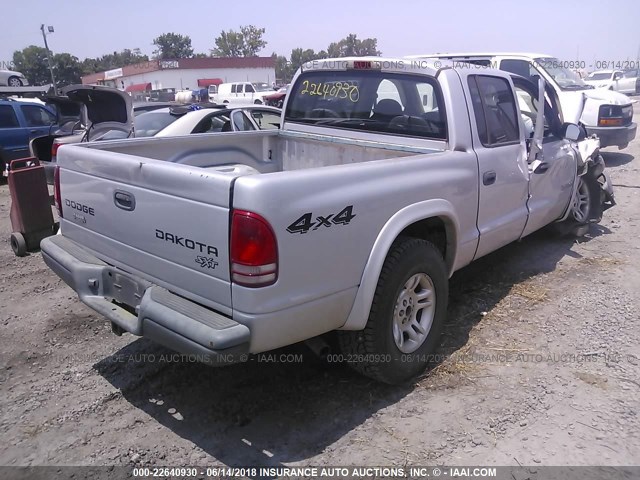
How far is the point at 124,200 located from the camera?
2992mm

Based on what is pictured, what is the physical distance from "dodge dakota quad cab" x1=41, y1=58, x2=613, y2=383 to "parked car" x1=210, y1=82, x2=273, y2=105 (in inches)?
1106

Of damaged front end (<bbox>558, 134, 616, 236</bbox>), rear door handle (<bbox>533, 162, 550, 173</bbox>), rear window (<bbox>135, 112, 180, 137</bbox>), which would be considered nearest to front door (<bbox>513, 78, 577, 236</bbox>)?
rear door handle (<bbox>533, 162, 550, 173</bbox>)

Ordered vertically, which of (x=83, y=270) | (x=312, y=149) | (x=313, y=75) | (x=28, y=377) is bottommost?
(x=28, y=377)

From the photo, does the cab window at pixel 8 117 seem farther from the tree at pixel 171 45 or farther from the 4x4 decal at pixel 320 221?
the tree at pixel 171 45

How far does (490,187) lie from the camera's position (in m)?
3.96

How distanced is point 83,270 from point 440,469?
229cm

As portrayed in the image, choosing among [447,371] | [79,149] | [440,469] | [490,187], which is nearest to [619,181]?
[490,187]

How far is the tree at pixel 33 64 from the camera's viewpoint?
80.8m

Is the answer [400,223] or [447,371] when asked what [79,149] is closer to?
[400,223]

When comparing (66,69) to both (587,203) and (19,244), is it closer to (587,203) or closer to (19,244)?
(19,244)

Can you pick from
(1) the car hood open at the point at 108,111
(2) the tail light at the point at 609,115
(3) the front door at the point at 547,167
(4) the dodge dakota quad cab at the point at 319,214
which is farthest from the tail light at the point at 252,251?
(2) the tail light at the point at 609,115

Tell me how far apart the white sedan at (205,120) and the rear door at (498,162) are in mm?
4327

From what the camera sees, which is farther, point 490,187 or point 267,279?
point 490,187

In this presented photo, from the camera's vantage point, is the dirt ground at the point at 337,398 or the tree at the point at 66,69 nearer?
the dirt ground at the point at 337,398
